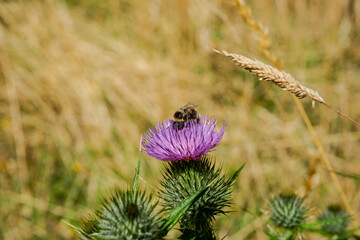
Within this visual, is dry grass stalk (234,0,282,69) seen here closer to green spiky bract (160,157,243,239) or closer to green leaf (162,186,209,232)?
green spiky bract (160,157,243,239)

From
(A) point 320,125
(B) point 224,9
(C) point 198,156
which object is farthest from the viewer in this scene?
(B) point 224,9

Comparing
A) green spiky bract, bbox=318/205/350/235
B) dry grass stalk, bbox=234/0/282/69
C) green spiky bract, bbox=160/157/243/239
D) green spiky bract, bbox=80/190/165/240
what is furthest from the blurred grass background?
green spiky bract, bbox=80/190/165/240

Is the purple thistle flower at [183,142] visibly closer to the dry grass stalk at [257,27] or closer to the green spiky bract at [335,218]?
the dry grass stalk at [257,27]

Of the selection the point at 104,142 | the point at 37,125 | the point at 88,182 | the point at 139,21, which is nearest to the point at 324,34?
the point at 139,21

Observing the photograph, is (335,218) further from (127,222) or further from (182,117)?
(127,222)

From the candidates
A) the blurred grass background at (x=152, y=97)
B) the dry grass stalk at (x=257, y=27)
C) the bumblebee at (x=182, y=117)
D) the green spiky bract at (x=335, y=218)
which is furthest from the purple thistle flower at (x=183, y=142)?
the blurred grass background at (x=152, y=97)

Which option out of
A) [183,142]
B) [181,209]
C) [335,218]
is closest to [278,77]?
[183,142]

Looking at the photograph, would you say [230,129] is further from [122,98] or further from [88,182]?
[88,182]
